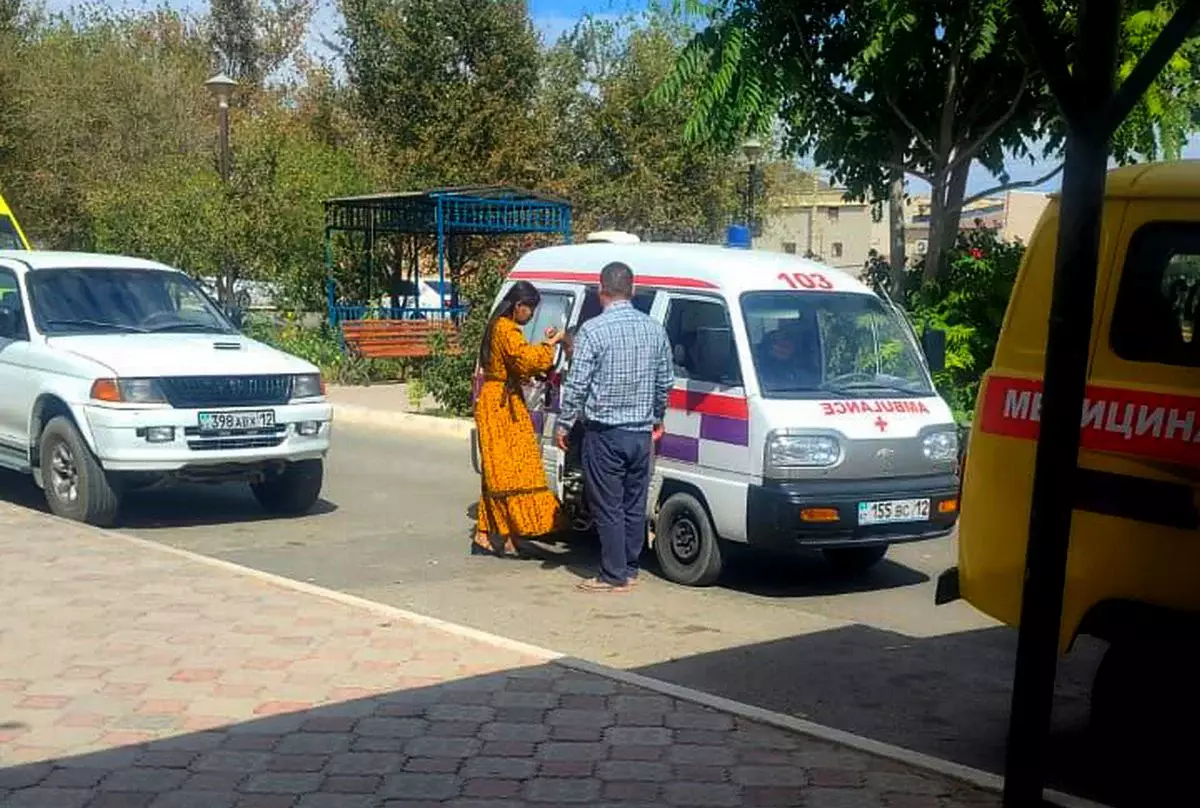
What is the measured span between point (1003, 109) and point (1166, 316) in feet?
32.5

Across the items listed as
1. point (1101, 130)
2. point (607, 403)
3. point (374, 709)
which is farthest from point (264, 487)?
point (1101, 130)

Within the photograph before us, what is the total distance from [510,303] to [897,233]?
7.41 m

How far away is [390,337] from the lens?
2094cm

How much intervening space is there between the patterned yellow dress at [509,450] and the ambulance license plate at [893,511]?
6.88 ft

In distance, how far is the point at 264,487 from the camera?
10.7 m

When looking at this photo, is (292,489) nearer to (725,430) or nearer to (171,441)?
(171,441)

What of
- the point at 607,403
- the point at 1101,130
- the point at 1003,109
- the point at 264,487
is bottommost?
the point at 264,487

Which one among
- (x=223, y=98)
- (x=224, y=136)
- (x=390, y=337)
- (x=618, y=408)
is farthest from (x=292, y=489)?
(x=223, y=98)

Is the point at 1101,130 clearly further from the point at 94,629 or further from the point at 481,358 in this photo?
the point at 481,358

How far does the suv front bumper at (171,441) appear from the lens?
9297mm

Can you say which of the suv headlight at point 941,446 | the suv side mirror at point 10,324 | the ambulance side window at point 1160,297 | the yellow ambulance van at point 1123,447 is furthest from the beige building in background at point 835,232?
the ambulance side window at point 1160,297

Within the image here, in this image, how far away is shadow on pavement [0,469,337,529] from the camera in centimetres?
1039

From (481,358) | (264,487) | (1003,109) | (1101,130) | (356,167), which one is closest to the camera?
(1101,130)

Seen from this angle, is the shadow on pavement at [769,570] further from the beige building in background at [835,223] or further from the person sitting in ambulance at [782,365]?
the beige building in background at [835,223]
